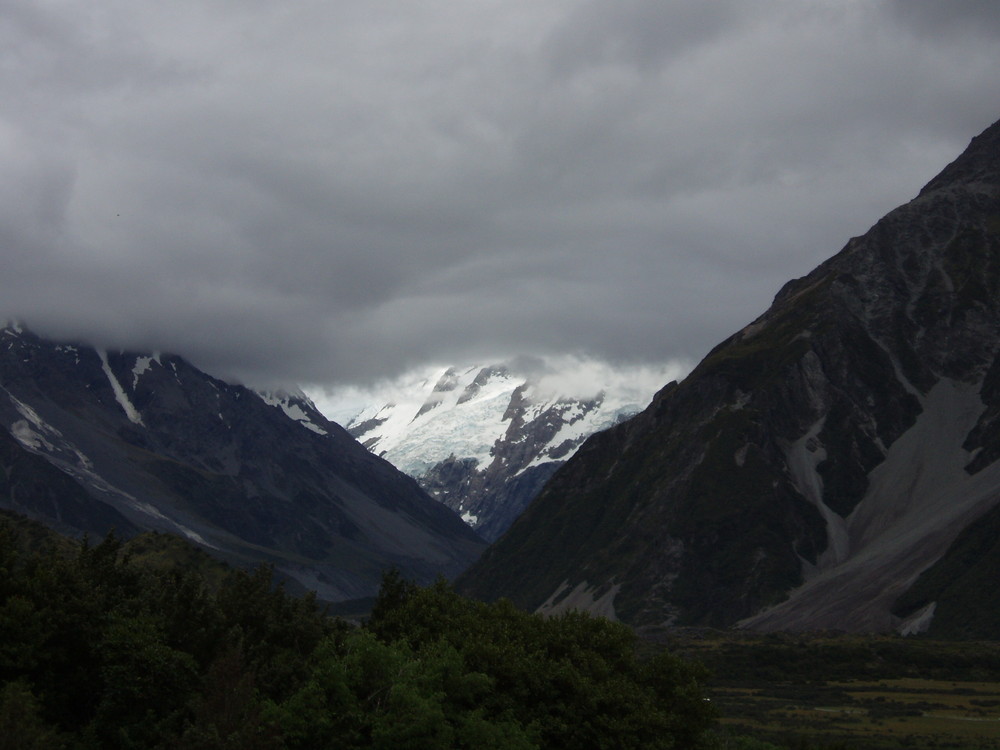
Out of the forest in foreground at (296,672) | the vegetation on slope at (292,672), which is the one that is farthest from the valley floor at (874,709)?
the vegetation on slope at (292,672)

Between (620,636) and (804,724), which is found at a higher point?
(620,636)

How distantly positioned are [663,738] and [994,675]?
141921mm

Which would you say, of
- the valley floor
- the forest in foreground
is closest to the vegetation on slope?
the forest in foreground

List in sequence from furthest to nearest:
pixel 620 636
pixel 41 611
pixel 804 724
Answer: pixel 804 724
pixel 620 636
pixel 41 611

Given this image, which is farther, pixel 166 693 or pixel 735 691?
pixel 735 691

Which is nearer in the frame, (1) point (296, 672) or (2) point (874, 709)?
(1) point (296, 672)

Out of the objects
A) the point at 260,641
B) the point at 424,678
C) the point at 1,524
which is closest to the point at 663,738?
the point at 424,678

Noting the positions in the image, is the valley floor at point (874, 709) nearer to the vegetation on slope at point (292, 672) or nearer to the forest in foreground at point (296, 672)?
the forest in foreground at point (296, 672)

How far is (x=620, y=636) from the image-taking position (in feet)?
260

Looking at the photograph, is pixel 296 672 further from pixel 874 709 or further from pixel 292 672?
pixel 874 709

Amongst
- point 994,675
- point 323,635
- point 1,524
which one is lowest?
point 994,675

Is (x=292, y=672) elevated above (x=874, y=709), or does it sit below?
above

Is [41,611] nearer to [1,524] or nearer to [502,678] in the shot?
[1,524]

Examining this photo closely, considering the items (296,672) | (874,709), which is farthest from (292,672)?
(874,709)
